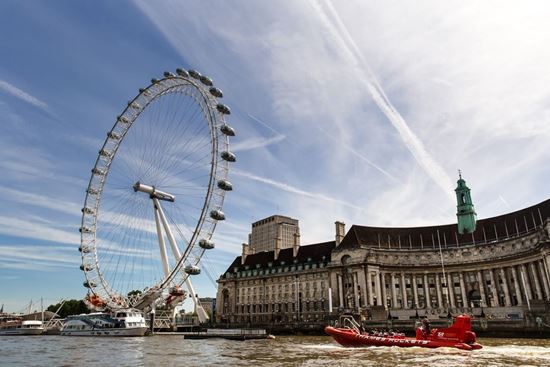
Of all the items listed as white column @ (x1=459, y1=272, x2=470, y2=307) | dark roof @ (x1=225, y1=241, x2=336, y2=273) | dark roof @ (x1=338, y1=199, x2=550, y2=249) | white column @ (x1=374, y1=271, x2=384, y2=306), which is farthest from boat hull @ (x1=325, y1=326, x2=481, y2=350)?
dark roof @ (x1=225, y1=241, x2=336, y2=273)

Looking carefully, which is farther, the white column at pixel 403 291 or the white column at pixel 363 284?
the white column at pixel 403 291

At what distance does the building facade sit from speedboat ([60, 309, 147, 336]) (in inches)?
1096

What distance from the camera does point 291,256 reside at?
121m

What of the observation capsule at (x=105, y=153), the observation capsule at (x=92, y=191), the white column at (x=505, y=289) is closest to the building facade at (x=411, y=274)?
the white column at (x=505, y=289)

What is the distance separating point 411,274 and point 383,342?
64.7 meters

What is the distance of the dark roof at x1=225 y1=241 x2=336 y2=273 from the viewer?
372 feet

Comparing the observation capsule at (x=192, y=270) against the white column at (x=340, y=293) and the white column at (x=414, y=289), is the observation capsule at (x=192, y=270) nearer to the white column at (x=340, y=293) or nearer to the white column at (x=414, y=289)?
the white column at (x=340, y=293)

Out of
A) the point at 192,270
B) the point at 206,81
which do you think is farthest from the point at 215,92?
the point at 192,270

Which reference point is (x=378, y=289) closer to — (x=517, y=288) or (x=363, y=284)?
(x=363, y=284)

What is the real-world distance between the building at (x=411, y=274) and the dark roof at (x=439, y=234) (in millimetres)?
226

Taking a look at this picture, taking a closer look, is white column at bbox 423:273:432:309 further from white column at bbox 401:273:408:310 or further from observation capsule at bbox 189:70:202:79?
observation capsule at bbox 189:70:202:79

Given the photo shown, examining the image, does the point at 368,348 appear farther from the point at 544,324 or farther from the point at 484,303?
the point at 484,303

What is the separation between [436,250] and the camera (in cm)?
10175

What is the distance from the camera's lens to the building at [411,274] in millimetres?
86281
